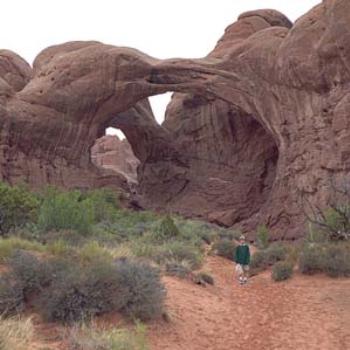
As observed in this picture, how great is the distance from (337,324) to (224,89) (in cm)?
2011

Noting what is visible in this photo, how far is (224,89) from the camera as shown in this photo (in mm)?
27859

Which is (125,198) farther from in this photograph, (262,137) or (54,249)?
(54,249)

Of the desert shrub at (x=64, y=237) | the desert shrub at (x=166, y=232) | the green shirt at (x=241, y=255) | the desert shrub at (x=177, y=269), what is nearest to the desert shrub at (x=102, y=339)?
the desert shrub at (x=177, y=269)

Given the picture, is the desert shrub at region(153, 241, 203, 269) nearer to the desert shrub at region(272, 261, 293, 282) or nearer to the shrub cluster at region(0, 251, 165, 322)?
the desert shrub at region(272, 261, 293, 282)

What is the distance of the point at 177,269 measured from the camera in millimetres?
11523

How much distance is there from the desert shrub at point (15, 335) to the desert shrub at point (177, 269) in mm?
5369

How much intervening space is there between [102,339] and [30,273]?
1.93m

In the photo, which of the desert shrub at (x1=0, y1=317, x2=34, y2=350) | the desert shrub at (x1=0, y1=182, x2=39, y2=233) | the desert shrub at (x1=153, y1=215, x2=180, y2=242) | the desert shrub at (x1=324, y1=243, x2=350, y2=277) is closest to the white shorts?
the desert shrub at (x1=324, y1=243, x2=350, y2=277)

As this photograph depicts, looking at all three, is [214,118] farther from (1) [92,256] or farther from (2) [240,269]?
(1) [92,256]

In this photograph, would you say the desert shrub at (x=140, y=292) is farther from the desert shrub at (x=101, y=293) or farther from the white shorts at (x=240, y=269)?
the white shorts at (x=240, y=269)

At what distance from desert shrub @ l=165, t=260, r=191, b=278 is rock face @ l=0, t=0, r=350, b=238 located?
37.8 ft

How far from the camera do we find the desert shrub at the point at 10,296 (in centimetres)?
686

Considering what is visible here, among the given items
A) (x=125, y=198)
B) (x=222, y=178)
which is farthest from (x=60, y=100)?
(x=222, y=178)

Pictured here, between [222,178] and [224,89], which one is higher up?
[224,89]
